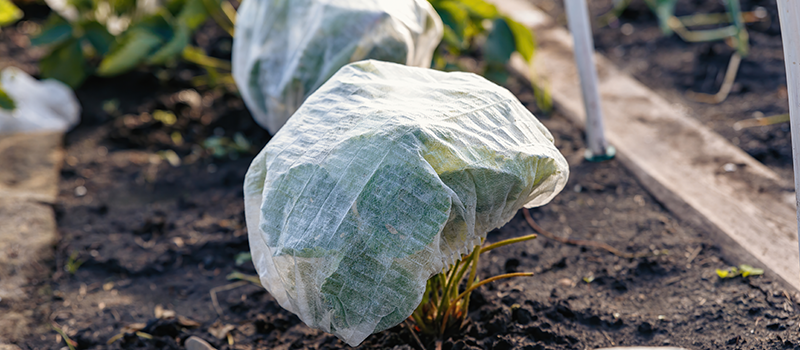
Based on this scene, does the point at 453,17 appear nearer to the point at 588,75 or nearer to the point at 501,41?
the point at 501,41

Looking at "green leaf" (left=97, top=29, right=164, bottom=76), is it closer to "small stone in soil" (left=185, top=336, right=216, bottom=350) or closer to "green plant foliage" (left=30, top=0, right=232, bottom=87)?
"green plant foliage" (left=30, top=0, right=232, bottom=87)

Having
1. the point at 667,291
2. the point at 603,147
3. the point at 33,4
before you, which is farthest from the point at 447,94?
the point at 33,4

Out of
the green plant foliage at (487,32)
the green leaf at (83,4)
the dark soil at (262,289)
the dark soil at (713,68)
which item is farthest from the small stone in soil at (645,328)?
the green leaf at (83,4)

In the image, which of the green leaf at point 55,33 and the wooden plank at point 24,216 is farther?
the green leaf at point 55,33

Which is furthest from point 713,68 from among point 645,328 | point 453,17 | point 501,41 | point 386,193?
point 386,193

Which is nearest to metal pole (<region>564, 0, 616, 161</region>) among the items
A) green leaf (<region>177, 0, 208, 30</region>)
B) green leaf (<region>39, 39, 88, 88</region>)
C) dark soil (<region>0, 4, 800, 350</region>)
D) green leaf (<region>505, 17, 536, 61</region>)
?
dark soil (<region>0, 4, 800, 350</region>)

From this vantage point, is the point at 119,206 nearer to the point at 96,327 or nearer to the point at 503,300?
the point at 96,327

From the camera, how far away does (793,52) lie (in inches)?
39.7

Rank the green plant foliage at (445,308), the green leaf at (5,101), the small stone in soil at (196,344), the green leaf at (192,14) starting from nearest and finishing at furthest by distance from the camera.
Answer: the green plant foliage at (445,308), the small stone in soil at (196,344), the green leaf at (5,101), the green leaf at (192,14)

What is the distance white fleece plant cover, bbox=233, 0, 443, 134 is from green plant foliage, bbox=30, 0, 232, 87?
1.55 ft

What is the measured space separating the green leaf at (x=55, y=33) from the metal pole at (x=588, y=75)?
216 cm

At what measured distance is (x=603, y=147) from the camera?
1.97 m

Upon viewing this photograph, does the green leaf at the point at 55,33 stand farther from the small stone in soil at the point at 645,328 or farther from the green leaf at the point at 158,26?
the small stone in soil at the point at 645,328

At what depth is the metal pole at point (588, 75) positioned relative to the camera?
179 cm
